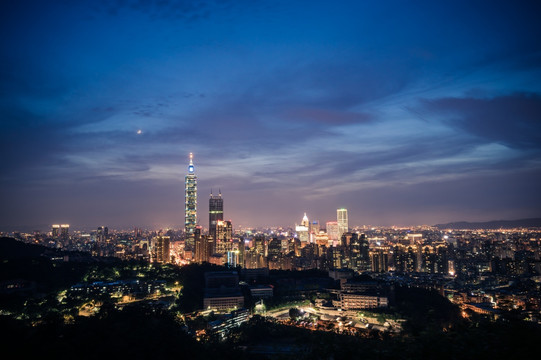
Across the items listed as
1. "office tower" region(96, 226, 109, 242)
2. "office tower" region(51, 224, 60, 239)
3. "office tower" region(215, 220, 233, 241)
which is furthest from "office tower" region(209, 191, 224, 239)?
"office tower" region(51, 224, 60, 239)

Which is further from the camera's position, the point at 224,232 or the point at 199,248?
the point at 224,232

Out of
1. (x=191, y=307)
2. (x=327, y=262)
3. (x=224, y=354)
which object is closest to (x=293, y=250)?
(x=327, y=262)

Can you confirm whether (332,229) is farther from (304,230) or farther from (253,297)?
(253,297)

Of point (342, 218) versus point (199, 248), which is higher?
point (342, 218)

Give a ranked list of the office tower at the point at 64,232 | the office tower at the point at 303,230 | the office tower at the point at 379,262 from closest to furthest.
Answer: the office tower at the point at 379,262 < the office tower at the point at 64,232 < the office tower at the point at 303,230

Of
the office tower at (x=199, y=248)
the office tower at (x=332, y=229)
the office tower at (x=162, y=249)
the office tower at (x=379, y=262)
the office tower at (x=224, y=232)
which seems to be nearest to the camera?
the office tower at (x=379, y=262)

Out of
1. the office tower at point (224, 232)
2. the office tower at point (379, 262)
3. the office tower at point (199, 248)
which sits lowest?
the office tower at point (379, 262)

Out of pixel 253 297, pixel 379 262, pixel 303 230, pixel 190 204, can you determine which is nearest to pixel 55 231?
pixel 190 204

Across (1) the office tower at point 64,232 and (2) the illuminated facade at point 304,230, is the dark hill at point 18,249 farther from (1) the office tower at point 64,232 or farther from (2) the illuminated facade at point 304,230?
(2) the illuminated facade at point 304,230

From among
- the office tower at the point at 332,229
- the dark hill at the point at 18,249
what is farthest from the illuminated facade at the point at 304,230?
the dark hill at the point at 18,249

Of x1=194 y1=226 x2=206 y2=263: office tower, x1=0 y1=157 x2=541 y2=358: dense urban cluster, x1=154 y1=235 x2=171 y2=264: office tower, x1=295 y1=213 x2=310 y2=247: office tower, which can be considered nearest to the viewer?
x1=0 y1=157 x2=541 y2=358: dense urban cluster

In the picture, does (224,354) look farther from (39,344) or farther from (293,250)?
(293,250)

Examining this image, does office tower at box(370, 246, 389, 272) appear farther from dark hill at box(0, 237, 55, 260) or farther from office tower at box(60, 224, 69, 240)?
office tower at box(60, 224, 69, 240)

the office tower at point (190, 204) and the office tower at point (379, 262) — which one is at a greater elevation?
the office tower at point (190, 204)
